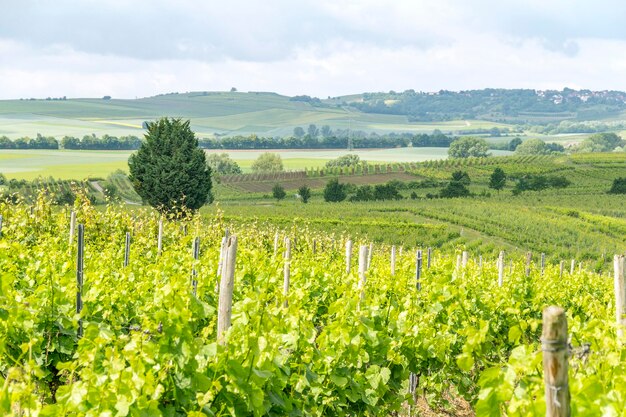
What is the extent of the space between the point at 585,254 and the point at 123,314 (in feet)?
133

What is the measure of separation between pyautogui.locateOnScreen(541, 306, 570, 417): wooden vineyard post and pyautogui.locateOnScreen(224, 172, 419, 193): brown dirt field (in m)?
81.6

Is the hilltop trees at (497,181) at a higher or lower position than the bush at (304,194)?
higher

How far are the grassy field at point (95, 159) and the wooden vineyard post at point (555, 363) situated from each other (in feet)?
297

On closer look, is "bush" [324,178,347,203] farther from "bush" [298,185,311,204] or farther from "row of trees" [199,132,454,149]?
"row of trees" [199,132,454,149]

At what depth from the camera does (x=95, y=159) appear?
122m

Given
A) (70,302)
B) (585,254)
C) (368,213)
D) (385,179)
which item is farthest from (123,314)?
(385,179)

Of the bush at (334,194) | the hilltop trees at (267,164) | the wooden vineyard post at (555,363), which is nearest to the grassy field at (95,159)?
the hilltop trees at (267,164)

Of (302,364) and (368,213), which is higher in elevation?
(302,364)

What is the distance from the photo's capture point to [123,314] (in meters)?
7.44

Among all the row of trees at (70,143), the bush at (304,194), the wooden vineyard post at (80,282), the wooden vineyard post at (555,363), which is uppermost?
the wooden vineyard post at (555,363)

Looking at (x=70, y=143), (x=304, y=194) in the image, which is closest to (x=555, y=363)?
(x=304, y=194)

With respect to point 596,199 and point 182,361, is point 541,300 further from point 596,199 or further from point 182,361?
point 596,199

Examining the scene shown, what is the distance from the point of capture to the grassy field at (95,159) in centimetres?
10000

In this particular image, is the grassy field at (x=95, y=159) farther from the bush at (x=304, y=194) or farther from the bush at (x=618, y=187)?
the bush at (x=618, y=187)
